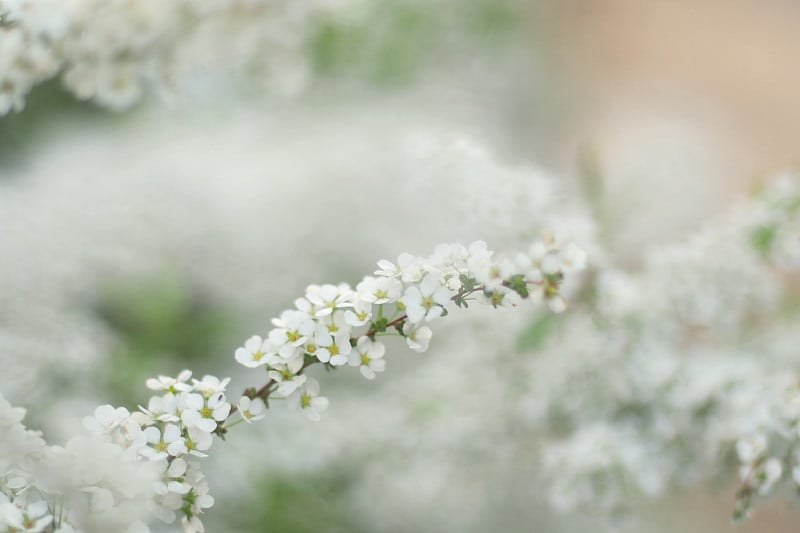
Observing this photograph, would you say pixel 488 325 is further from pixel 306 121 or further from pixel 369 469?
pixel 306 121

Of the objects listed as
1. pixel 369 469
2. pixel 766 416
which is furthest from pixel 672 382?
pixel 369 469

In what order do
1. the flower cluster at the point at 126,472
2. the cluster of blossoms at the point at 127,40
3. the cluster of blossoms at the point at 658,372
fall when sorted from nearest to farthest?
the flower cluster at the point at 126,472
the cluster of blossoms at the point at 127,40
the cluster of blossoms at the point at 658,372

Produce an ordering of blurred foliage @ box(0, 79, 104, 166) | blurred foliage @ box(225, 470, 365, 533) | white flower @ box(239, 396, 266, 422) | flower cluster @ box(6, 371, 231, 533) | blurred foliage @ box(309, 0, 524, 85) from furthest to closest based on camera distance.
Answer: blurred foliage @ box(309, 0, 524, 85)
blurred foliage @ box(0, 79, 104, 166)
blurred foliage @ box(225, 470, 365, 533)
white flower @ box(239, 396, 266, 422)
flower cluster @ box(6, 371, 231, 533)

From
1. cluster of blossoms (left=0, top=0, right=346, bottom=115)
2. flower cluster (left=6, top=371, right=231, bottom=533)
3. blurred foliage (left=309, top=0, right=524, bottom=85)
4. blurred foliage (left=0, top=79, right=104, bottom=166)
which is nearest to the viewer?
flower cluster (left=6, top=371, right=231, bottom=533)

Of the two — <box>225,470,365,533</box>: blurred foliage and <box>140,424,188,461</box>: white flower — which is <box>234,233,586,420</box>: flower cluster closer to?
<box>140,424,188,461</box>: white flower

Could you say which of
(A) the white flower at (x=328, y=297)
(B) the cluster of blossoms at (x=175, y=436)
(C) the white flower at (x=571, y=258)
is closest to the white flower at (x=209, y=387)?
(B) the cluster of blossoms at (x=175, y=436)

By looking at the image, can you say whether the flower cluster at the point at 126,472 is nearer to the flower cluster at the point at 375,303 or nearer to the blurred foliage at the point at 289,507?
the flower cluster at the point at 375,303

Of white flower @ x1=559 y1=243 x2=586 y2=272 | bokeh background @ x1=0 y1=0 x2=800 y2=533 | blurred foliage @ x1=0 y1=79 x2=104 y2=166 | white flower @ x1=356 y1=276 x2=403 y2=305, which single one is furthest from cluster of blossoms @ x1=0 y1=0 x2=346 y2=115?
white flower @ x1=559 y1=243 x2=586 y2=272
